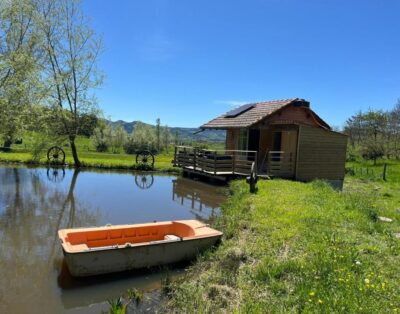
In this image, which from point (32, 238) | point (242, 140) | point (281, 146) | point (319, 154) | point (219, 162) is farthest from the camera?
point (242, 140)

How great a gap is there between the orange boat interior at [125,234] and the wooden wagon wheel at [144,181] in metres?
10.3

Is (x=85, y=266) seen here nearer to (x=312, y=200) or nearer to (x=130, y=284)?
(x=130, y=284)

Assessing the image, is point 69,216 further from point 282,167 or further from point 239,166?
point 282,167

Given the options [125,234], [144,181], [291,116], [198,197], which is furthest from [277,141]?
[125,234]

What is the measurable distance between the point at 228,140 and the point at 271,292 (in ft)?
62.8

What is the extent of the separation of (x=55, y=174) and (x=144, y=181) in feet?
18.9

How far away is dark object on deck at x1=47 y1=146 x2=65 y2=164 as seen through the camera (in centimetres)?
2775

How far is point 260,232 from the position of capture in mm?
8359

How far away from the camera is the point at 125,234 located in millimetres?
8680

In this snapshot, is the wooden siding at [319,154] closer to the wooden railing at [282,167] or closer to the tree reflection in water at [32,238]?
the wooden railing at [282,167]

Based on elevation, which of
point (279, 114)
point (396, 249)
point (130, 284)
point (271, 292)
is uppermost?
point (279, 114)

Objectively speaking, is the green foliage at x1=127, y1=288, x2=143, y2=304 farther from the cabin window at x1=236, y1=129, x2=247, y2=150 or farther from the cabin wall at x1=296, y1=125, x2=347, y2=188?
the cabin window at x1=236, y1=129, x2=247, y2=150

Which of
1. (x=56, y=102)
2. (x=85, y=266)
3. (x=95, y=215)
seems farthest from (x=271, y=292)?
(x=56, y=102)

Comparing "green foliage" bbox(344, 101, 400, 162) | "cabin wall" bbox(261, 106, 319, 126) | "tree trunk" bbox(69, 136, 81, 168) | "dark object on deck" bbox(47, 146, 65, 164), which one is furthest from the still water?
"green foliage" bbox(344, 101, 400, 162)
